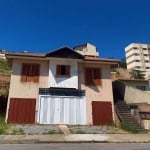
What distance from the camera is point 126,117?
824 inches

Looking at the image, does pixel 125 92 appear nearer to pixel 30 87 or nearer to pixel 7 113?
pixel 30 87

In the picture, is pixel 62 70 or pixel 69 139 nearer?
pixel 69 139

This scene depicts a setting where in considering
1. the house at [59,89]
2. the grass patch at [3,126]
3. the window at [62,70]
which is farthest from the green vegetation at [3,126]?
the window at [62,70]

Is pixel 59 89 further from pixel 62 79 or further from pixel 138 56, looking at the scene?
pixel 138 56

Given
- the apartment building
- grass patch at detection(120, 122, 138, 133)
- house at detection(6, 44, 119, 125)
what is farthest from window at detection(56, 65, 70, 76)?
the apartment building

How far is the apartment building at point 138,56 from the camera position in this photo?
102644mm

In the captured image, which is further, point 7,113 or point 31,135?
point 7,113

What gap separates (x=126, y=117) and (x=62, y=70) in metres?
7.15

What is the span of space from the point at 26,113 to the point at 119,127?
311 inches

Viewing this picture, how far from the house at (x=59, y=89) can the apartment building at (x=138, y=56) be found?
82.0 m

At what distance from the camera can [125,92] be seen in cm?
2478

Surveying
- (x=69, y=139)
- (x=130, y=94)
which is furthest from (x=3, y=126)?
(x=130, y=94)

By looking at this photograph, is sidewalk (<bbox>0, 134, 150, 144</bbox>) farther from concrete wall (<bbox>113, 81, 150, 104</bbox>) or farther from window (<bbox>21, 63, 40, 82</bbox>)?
concrete wall (<bbox>113, 81, 150, 104</bbox>)

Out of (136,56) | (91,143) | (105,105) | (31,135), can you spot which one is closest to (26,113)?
(31,135)
